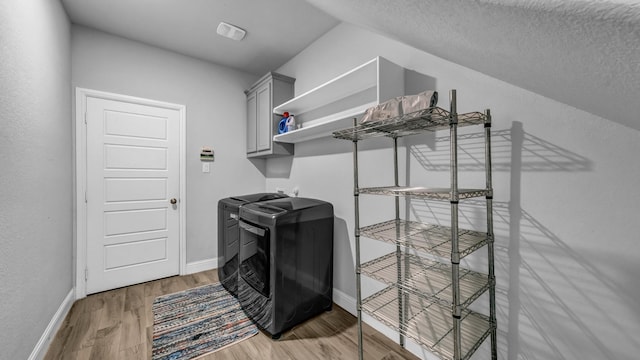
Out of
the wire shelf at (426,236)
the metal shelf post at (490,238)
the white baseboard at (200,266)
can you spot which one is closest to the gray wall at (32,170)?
the white baseboard at (200,266)

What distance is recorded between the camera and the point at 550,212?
1119 mm

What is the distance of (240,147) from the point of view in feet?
10.8

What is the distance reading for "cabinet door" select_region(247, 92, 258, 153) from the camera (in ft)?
10.0

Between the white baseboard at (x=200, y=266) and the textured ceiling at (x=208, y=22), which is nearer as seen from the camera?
the textured ceiling at (x=208, y=22)

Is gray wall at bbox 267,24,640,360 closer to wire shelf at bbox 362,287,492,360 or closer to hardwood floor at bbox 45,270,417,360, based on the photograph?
wire shelf at bbox 362,287,492,360

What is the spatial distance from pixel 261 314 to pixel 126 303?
54.9 inches

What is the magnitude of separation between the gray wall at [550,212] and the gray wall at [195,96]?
91.6 inches

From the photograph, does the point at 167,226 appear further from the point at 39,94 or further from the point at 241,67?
the point at 241,67

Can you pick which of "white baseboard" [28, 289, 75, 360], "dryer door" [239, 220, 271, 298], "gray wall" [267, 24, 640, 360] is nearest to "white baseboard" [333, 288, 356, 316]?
"dryer door" [239, 220, 271, 298]

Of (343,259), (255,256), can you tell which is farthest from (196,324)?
(343,259)

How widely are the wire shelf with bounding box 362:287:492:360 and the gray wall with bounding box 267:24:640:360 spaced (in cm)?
13

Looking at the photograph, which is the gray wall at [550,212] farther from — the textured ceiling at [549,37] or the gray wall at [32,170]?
the gray wall at [32,170]

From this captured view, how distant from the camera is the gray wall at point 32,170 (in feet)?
3.93

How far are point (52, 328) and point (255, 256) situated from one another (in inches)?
58.2
